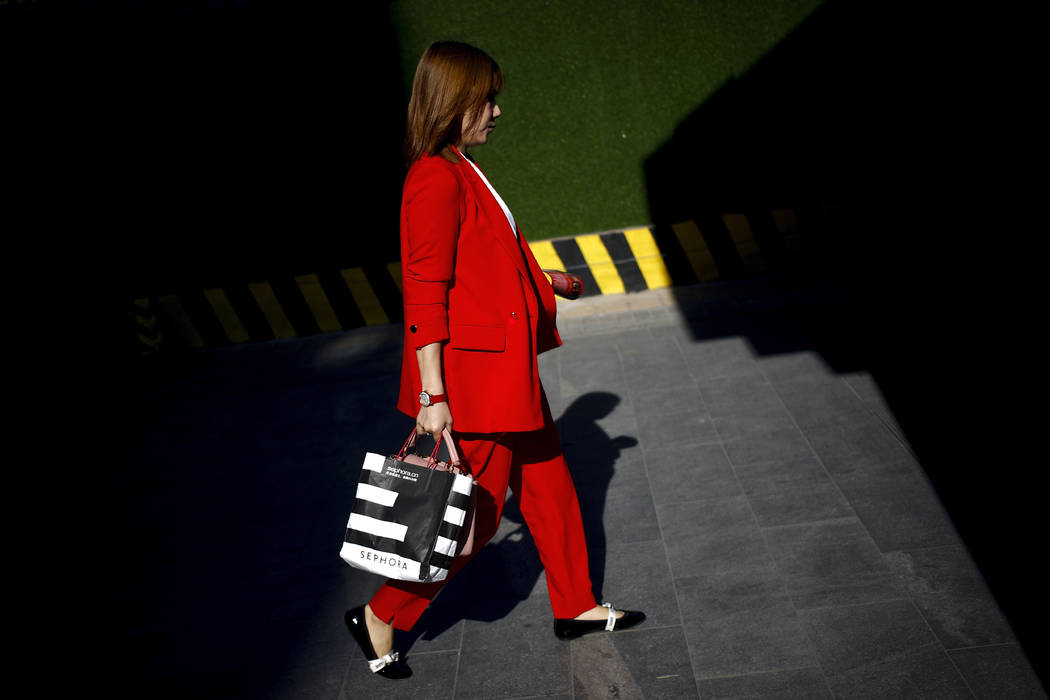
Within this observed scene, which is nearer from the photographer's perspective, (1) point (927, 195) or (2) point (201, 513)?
(2) point (201, 513)

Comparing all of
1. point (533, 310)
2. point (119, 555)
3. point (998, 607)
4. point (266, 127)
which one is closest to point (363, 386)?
point (119, 555)

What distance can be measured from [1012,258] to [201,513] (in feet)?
19.5

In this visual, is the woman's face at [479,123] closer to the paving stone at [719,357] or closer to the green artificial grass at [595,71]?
the paving stone at [719,357]

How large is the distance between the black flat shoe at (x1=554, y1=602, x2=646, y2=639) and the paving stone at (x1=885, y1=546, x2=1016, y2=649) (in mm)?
1079

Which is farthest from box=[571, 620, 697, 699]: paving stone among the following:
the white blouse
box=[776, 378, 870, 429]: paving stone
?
box=[776, 378, 870, 429]: paving stone

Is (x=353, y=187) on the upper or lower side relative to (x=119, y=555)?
upper

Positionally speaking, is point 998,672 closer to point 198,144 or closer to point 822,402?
point 822,402

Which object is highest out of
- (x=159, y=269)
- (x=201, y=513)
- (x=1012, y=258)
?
(x=159, y=269)

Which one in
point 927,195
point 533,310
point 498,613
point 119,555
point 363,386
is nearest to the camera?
point 533,310

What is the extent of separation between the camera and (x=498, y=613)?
351 centimetres

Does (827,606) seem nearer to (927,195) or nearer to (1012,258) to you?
(1012,258)

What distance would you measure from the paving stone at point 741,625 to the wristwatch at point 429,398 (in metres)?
1.40

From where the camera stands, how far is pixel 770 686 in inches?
115

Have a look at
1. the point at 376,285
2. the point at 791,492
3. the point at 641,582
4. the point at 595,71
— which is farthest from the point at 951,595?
the point at 376,285
